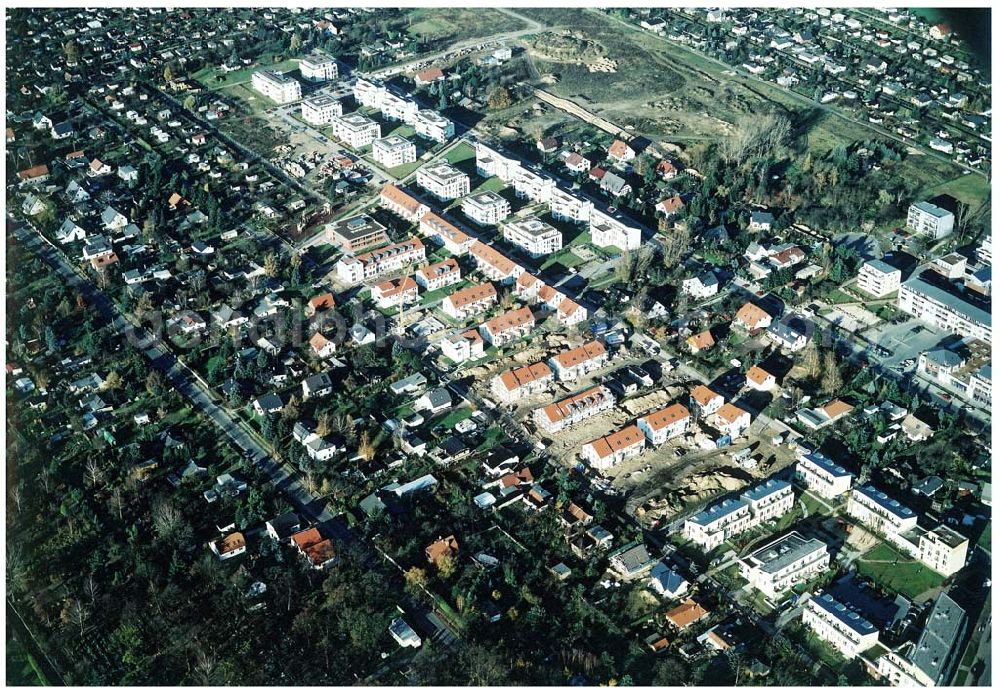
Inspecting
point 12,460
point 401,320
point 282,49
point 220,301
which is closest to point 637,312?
point 401,320

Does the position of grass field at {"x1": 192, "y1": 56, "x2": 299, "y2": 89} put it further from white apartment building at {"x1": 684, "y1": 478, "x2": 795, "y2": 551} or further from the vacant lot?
white apartment building at {"x1": 684, "y1": 478, "x2": 795, "y2": 551}

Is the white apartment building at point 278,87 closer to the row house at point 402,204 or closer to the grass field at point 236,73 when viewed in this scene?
the grass field at point 236,73

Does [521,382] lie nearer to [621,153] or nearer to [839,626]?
[839,626]

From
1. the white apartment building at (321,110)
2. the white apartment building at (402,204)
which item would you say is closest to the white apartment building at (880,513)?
the white apartment building at (402,204)

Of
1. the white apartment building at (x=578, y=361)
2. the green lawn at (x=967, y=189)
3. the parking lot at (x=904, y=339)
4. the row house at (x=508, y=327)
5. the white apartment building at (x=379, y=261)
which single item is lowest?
the white apartment building at (x=379, y=261)

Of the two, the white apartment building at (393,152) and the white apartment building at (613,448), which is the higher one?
the white apartment building at (613,448)

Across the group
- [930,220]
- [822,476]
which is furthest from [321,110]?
[822,476]
